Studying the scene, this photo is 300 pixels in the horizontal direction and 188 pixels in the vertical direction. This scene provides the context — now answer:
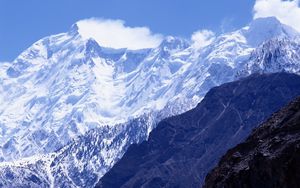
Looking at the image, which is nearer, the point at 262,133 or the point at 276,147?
the point at 276,147

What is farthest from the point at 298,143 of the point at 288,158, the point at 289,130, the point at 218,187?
the point at 218,187

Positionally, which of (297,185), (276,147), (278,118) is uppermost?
(278,118)

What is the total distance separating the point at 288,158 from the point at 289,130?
6.70m

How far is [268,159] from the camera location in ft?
234

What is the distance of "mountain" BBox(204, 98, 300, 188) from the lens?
6856 centimetres

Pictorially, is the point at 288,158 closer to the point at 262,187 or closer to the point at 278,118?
the point at 262,187

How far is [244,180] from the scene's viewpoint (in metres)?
73.9

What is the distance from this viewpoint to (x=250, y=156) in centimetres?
7625

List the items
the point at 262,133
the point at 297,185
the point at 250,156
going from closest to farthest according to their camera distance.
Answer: the point at 297,185
the point at 250,156
the point at 262,133

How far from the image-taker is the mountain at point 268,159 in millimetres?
68562

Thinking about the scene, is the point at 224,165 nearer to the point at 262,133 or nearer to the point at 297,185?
the point at 262,133

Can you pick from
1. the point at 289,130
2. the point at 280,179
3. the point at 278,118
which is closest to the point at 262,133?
the point at 278,118

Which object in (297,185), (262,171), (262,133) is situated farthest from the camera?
(262,133)

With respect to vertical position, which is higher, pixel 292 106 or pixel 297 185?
pixel 292 106
